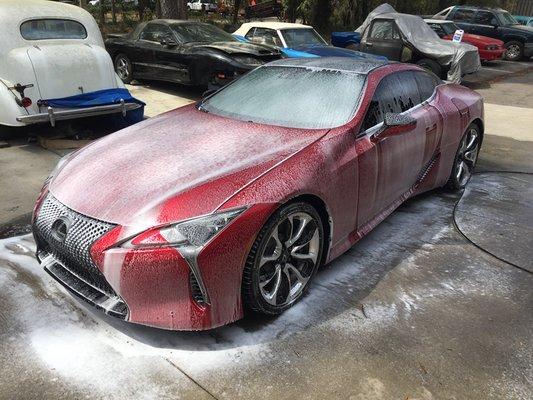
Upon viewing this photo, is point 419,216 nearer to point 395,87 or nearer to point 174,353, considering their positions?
point 395,87

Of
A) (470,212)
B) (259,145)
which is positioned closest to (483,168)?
(470,212)

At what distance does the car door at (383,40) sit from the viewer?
11858mm

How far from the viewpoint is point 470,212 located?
4465 mm

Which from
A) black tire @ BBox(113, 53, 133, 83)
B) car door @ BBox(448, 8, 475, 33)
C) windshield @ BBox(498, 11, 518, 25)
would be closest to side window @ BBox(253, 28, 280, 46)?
black tire @ BBox(113, 53, 133, 83)

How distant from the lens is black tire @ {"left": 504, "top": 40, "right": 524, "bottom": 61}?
17.2 metres

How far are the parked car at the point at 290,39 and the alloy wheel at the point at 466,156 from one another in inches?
202

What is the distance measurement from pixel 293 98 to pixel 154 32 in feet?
23.8

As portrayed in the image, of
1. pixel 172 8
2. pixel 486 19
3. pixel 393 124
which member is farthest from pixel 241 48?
pixel 486 19

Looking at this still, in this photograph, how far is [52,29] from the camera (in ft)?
21.4

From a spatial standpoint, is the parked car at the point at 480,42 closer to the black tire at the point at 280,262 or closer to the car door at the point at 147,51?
the car door at the point at 147,51

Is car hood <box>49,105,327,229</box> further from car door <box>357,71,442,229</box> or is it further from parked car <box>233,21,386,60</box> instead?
parked car <box>233,21,386,60</box>

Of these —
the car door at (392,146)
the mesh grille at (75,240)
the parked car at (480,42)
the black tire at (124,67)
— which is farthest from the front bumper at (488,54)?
the mesh grille at (75,240)

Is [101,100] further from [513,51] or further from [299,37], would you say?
[513,51]

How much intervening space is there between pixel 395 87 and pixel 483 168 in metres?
→ 2.59
